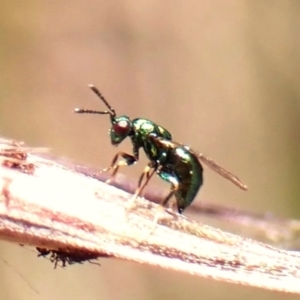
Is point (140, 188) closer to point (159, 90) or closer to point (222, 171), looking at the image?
point (222, 171)

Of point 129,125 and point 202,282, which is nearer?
point 129,125

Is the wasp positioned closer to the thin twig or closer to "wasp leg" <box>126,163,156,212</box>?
"wasp leg" <box>126,163,156,212</box>

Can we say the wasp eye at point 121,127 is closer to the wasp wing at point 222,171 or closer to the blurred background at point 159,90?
the wasp wing at point 222,171

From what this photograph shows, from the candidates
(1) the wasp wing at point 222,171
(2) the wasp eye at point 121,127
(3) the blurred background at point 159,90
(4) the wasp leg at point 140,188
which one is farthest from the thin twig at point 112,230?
(3) the blurred background at point 159,90

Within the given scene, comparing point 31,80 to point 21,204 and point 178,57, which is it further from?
point 21,204

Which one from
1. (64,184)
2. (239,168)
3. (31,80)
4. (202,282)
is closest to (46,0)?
(31,80)

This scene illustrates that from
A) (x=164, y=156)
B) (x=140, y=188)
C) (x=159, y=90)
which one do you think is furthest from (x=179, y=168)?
(x=159, y=90)

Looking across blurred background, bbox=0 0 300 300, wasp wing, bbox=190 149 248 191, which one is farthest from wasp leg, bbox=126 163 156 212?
blurred background, bbox=0 0 300 300

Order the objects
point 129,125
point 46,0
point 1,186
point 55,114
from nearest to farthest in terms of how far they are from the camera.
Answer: point 1,186, point 129,125, point 46,0, point 55,114
